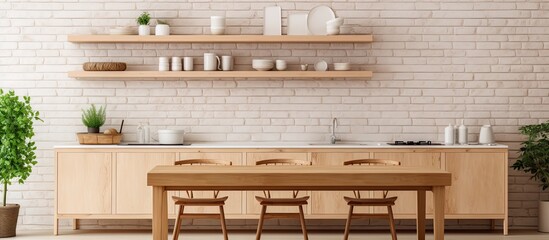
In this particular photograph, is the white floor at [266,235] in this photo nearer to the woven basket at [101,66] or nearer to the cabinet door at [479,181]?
the cabinet door at [479,181]

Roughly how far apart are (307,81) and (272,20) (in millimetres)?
701

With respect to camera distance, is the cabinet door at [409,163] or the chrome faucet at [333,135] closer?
the cabinet door at [409,163]

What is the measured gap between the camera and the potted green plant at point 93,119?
25.9 feet

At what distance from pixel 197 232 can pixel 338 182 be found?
9.17ft

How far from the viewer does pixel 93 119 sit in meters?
7.90

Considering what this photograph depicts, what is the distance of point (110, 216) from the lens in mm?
7691

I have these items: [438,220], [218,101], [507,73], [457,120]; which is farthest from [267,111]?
[438,220]

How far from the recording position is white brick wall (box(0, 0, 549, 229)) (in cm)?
815

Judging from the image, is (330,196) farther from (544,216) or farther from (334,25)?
(544,216)

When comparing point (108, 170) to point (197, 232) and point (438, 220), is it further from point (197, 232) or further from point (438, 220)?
point (438, 220)

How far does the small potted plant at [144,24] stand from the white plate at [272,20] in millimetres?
1138

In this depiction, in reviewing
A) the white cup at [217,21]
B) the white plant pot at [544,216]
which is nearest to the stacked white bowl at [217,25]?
the white cup at [217,21]

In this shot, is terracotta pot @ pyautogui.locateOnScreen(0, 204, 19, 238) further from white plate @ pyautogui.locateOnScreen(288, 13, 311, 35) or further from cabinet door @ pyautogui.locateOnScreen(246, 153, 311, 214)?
white plate @ pyautogui.locateOnScreen(288, 13, 311, 35)

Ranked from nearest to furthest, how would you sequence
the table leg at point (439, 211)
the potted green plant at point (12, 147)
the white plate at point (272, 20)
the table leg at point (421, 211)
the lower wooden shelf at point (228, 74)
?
the table leg at point (439, 211) < the table leg at point (421, 211) < the potted green plant at point (12, 147) < the lower wooden shelf at point (228, 74) < the white plate at point (272, 20)
